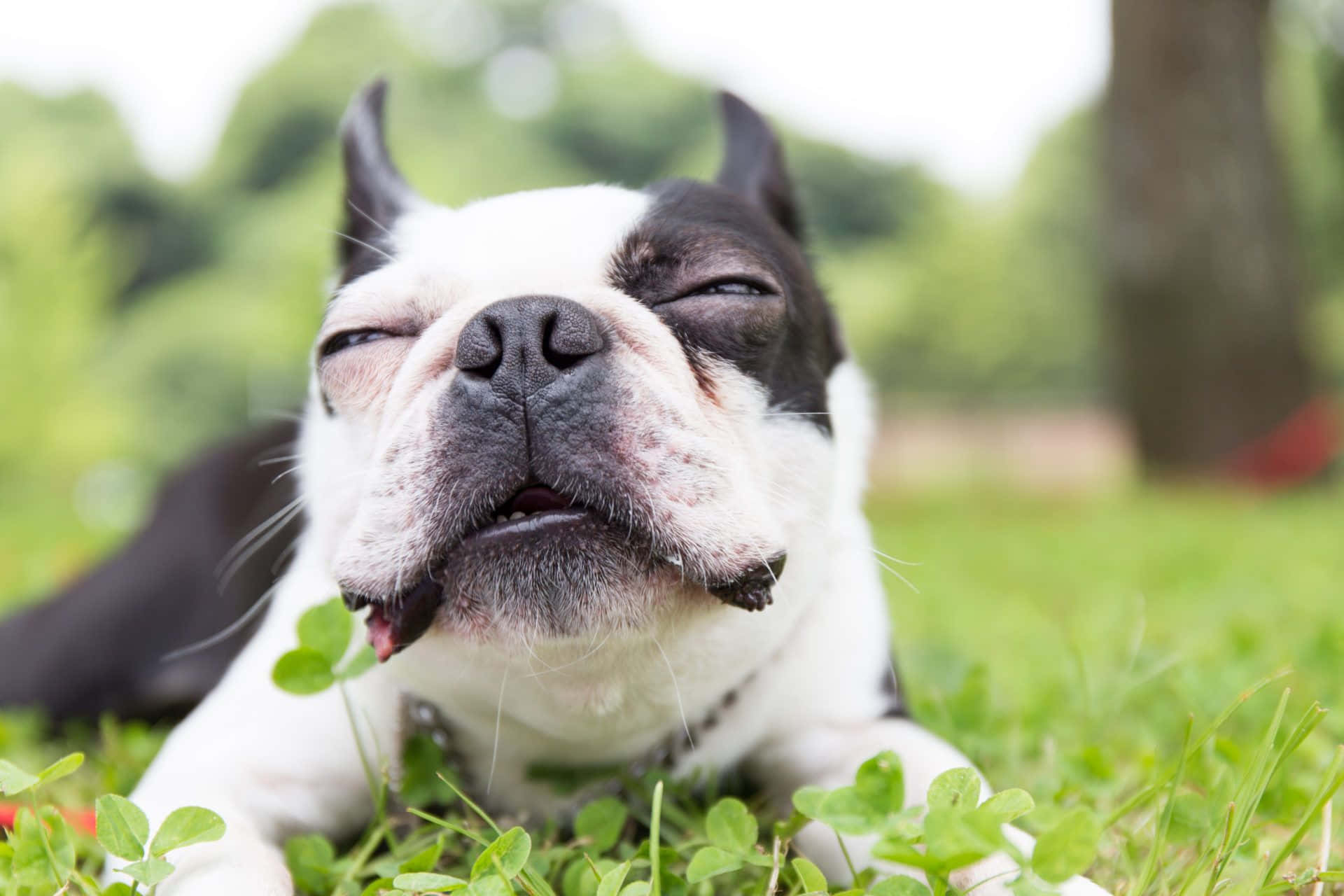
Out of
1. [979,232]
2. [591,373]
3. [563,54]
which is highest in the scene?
[591,373]

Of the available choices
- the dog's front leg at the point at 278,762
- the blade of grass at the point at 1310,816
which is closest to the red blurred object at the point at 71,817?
the dog's front leg at the point at 278,762

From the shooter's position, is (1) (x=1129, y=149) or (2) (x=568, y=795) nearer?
(2) (x=568, y=795)

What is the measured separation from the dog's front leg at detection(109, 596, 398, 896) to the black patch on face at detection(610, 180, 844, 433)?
78cm

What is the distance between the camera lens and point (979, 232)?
30.8m

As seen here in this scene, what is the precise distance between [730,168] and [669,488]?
119 centimetres

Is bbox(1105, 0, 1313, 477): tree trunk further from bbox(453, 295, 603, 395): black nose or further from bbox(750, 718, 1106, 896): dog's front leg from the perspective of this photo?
bbox(453, 295, 603, 395): black nose

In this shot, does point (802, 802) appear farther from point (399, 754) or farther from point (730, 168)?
point (730, 168)

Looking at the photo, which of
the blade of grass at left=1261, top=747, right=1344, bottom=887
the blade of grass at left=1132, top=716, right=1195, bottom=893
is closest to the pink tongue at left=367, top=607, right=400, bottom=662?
the blade of grass at left=1132, top=716, right=1195, bottom=893

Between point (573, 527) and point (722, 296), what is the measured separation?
460mm

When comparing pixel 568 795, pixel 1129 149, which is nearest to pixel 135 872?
pixel 568 795

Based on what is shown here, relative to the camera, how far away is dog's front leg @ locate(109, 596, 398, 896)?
1.73 metres

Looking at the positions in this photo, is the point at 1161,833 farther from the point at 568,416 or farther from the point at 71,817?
the point at 71,817

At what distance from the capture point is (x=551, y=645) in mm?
1500

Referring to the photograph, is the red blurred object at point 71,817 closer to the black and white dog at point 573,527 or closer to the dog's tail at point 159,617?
the black and white dog at point 573,527
